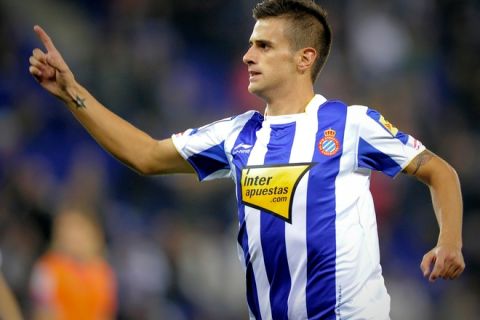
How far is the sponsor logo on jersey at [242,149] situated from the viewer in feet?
16.2

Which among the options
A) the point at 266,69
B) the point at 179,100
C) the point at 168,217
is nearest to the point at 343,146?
the point at 266,69

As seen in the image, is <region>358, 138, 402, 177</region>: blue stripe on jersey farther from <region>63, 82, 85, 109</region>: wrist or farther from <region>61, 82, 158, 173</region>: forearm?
<region>63, 82, 85, 109</region>: wrist

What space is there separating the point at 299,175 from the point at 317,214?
0.19 meters

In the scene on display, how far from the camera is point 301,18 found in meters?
5.16

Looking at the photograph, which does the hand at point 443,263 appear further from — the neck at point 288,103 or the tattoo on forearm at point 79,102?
the tattoo on forearm at point 79,102

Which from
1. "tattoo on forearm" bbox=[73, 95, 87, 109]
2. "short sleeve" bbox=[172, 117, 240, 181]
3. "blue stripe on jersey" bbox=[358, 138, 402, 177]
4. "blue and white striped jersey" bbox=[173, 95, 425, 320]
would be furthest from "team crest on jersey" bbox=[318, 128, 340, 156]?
"tattoo on forearm" bbox=[73, 95, 87, 109]

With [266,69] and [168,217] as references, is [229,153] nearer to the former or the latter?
[266,69]

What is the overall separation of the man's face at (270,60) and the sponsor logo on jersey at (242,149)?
257 mm

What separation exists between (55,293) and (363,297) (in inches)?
154

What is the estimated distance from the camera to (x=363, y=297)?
4.68m

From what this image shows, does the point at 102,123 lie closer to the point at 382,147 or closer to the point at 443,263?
the point at 382,147

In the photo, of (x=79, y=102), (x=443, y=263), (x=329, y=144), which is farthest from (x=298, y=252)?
(x=79, y=102)

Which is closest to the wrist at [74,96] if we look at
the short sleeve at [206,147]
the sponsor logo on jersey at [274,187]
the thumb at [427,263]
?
the short sleeve at [206,147]

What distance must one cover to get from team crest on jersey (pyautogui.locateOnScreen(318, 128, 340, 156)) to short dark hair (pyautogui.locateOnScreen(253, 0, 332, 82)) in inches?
19.9
